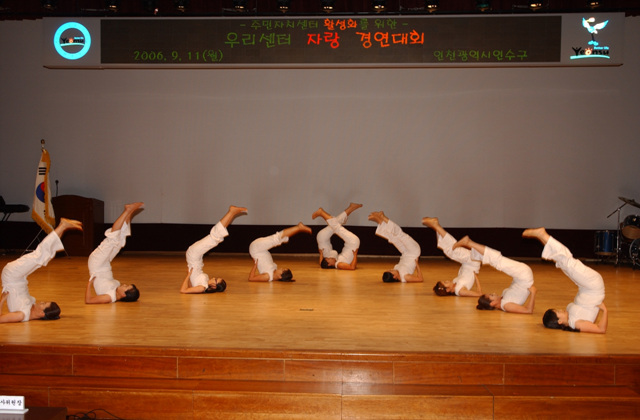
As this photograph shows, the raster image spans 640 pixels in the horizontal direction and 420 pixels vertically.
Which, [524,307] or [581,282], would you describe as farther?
[524,307]

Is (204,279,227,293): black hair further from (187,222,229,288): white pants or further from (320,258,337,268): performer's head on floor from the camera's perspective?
(320,258,337,268): performer's head on floor

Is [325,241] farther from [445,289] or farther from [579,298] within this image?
[579,298]

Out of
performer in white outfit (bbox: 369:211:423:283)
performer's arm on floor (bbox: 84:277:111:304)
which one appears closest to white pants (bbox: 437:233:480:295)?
performer in white outfit (bbox: 369:211:423:283)

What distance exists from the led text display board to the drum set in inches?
77.1

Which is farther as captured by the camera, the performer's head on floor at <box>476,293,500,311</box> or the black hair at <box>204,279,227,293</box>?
the black hair at <box>204,279,227,293</box>

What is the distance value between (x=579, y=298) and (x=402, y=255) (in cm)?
257

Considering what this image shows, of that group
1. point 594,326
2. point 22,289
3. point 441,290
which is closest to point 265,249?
point 441,290

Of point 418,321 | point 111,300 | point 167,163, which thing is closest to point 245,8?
point 167,163

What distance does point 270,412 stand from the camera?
3131 mm

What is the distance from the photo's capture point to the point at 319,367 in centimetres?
335

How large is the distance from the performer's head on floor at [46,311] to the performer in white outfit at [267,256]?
7.51 feet

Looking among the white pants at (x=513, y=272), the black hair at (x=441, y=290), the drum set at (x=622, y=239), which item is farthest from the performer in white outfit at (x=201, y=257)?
the drum set at (x=622, y=239)

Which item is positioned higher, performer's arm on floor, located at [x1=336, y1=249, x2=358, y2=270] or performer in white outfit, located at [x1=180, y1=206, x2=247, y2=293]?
performer in white outfit, located at [x1=180, y1=206, x2=247, y2=293]

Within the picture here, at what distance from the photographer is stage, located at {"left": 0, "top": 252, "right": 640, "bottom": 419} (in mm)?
Answer: 3137
